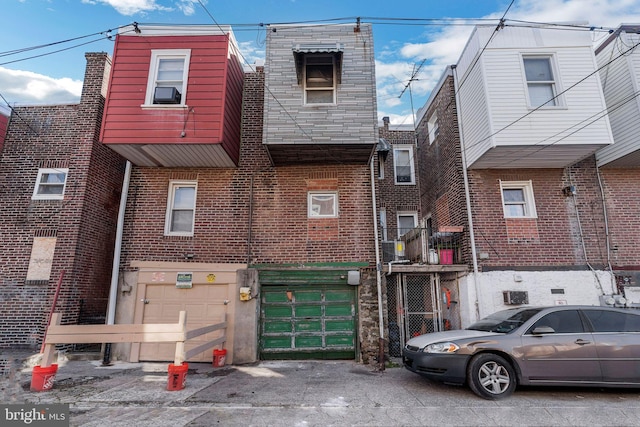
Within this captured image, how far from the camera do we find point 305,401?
518 cm

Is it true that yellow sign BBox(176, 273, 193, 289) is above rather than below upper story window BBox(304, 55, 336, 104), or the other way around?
below

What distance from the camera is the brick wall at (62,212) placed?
8375mm

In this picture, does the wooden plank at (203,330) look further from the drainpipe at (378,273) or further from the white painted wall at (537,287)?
the white painted wall at (537,287)

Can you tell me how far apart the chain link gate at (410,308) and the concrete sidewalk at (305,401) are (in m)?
1.95

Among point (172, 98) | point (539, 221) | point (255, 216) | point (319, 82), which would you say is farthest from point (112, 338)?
point (539, 221)

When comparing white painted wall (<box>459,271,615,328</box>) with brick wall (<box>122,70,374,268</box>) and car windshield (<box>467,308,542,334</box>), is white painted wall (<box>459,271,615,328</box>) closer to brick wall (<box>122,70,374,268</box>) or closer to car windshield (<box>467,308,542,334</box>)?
car windshield (<box>467,308,542,334</box>)

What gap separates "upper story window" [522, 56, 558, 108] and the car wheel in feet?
22.2

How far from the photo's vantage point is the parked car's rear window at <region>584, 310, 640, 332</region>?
557cm

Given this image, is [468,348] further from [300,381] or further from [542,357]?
[300,381]

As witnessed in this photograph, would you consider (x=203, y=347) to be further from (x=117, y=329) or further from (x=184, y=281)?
(x=184, y=281)

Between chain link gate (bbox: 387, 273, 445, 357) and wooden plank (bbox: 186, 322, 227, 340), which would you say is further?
chain link gate (bbox: 387, 273, 445, 357)

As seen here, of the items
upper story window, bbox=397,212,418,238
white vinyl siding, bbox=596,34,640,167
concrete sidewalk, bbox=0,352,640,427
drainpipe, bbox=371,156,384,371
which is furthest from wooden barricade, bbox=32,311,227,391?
white vinyl siding, bbox=596,34,640,167

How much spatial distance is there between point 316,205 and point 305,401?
5.02 meters

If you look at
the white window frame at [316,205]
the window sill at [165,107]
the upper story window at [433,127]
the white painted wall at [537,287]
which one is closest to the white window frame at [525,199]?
the white painted wall at [537,287]
